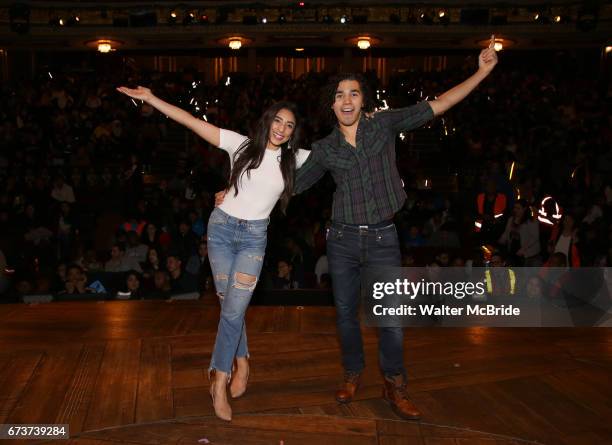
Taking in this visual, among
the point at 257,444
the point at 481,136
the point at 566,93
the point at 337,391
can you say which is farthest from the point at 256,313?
the point at 566,93

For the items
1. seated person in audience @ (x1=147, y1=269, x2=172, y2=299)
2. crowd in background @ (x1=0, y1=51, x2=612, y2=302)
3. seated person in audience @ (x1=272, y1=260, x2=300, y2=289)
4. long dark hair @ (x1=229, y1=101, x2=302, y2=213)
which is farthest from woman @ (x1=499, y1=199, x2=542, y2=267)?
long dark hair @ (x1=229, y1=101, x2=302, y2=213)

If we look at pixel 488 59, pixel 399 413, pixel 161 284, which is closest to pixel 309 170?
pixel 488 59

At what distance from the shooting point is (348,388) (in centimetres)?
317

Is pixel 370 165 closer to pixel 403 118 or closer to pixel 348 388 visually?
pixel 403 118

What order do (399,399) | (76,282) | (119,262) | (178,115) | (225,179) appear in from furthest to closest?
1. (119,262)
2. (76,282)
3. (225,179)
4. (399,399)
5. (178,115)

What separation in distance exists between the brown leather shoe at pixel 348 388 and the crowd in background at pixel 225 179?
151cm

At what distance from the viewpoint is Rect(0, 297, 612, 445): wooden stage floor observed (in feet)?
9.36

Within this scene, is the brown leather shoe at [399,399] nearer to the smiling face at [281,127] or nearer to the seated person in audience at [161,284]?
the smiling face at [281,127]

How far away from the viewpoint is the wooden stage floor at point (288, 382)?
2854 mm

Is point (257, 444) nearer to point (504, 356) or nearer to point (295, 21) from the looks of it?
point (504, 356)

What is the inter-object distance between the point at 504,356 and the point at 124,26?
14.4 m

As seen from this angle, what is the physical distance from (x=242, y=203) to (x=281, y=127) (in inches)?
14.6

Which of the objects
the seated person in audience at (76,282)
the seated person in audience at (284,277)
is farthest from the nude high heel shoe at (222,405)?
the seated person in audience at (76,282)

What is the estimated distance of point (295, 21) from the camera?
1595cm
